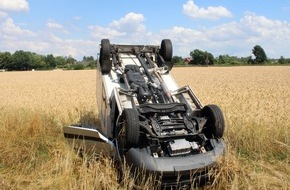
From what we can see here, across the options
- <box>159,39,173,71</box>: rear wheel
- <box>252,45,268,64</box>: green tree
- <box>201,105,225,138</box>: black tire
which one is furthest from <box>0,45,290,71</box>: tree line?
<box>201,105,225,138</box>: black tire

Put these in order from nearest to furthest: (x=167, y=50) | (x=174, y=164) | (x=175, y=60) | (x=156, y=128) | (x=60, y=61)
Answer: (x=174, y=164) → (x=156, y=128) → (x=167, y=50) → (x=175, y=60) → (x=60, y=61)

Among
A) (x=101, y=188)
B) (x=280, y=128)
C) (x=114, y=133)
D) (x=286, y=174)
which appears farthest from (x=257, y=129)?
(x=101, y=188)

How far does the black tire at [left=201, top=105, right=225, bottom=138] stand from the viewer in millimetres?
5082

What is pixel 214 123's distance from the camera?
16.7 feet

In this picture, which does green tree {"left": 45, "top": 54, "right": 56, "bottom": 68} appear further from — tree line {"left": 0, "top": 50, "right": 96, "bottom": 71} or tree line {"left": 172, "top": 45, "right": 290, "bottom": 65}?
tree line {"left": 172, "top": 45, "right": 290, "bottom": 65}

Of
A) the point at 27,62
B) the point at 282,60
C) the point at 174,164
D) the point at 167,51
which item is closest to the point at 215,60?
the point at 282,60

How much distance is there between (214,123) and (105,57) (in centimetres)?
276

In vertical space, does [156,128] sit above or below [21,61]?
below

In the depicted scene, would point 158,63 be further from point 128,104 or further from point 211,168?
point 211,168

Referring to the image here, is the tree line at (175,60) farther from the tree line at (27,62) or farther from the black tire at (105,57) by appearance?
the black tire at (105,57)

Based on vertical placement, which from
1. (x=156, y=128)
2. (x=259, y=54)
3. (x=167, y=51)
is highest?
(x=259, y=54)

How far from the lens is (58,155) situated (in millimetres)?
5320

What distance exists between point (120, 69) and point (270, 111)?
4107mm

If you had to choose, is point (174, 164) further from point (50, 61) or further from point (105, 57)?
point (50, 61)
